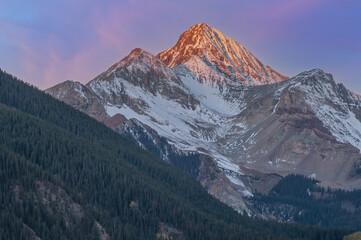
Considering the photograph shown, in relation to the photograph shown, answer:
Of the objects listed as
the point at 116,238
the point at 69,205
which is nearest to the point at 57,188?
the point at 69,205

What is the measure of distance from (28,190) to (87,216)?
15.9 meters

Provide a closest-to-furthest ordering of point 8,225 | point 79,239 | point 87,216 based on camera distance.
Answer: point 8,225 < point 79,239 < point 87,216

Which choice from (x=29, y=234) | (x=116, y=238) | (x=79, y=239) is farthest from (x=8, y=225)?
(x=116, y=238)

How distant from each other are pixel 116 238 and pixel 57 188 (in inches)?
737

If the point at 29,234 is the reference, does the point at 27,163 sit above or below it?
above

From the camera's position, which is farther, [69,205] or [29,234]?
[69,205]

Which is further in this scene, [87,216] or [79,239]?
[87,216]

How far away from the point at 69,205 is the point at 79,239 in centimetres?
1585

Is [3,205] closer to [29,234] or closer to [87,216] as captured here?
[29,234]

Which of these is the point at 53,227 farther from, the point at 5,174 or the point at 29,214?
the point at 5,174

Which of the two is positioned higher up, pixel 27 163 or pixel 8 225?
pixel 27 163

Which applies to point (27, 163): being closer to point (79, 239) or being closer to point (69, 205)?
point (69, 205)

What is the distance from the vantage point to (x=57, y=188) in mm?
198000

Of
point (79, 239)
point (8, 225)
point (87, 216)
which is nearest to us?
point (8, 225)
